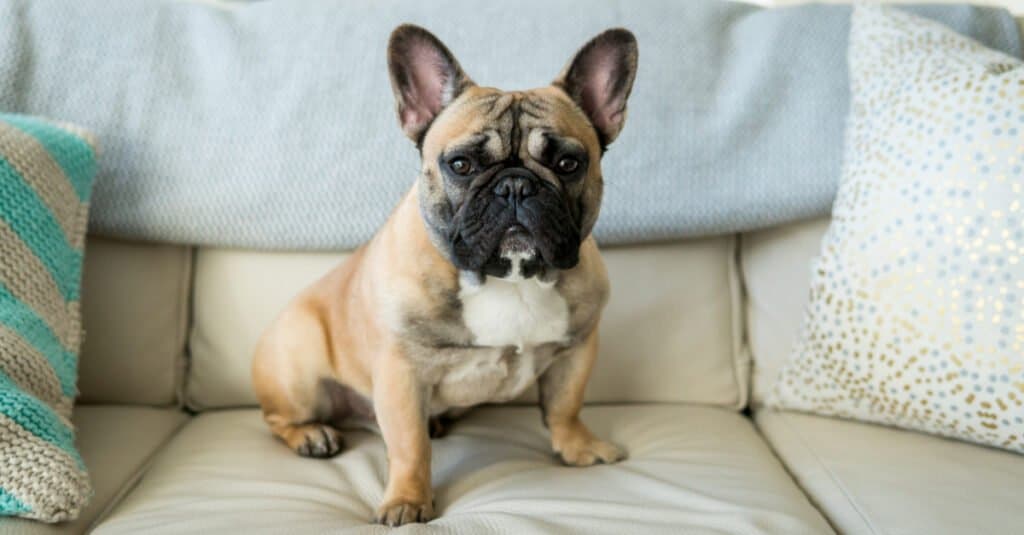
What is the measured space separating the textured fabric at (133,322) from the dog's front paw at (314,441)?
1.07ft

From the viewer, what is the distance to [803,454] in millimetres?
1351

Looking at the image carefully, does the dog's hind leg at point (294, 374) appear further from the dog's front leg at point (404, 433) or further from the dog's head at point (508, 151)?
the dog's head at point (508, 151)

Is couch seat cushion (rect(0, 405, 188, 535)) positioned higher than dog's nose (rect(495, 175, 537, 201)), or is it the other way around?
dog's nose (rect(495, 175, 537, 201))

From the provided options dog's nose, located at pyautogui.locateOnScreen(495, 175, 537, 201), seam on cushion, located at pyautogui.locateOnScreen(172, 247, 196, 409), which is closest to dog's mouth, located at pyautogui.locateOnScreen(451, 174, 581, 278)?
dog's nose, located at pyautogui.locateOnScreen(495, 175, 537, 201)

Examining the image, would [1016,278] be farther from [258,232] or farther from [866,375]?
[258,232]

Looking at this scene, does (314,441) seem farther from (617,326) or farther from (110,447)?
(617,326)

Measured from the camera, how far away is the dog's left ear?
1210 millimetres

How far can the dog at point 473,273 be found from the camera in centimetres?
115

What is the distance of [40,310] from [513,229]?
0.71m

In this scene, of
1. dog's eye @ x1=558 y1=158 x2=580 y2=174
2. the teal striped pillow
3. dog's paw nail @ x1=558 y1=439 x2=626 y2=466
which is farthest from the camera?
dog's paw nail @ x1=558 y1=439 x2=626 y2=466

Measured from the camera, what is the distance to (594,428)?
1.49 metres

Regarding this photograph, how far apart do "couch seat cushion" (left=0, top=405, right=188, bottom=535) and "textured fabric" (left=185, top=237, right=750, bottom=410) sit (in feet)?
0.36

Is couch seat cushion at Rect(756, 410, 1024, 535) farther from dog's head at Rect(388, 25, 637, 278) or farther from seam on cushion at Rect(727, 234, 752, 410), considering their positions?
dog's head at Rect(388, 25, 637, 278)

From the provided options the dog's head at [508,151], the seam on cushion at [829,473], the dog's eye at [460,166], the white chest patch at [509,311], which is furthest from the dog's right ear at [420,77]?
the seam on cushion at [829,473]
